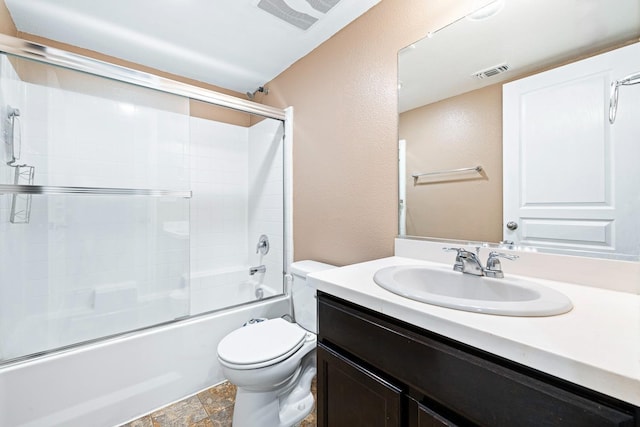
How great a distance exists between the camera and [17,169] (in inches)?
56.6

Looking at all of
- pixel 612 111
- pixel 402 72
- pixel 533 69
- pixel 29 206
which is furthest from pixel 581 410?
pixel 29 206

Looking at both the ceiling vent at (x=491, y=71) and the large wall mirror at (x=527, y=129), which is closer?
the large wall mirror at (x=527, y=129)

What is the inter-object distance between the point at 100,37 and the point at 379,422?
103 inches

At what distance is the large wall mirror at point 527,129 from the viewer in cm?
83

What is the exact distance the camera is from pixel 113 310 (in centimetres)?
172

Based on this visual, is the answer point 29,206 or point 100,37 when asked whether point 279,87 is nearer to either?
point 100,37

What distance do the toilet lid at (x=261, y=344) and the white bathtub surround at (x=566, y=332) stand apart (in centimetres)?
60

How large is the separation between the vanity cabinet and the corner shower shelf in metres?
1.40

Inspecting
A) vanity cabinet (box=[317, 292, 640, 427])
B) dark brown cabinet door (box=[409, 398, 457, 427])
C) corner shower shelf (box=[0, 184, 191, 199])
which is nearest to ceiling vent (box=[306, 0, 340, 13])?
corner shower shelf (box=[0, 184, 191, 199])

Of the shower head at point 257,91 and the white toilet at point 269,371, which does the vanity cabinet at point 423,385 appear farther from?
the shower head at point 257,91

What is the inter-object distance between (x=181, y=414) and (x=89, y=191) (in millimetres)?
1406

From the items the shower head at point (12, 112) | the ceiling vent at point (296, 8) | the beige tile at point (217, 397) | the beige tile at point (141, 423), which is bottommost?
the beige tile at point (141, 423)

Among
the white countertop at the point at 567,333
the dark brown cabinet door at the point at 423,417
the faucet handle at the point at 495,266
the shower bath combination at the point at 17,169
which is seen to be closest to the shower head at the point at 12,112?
the shower bath combination at the point at 17,169

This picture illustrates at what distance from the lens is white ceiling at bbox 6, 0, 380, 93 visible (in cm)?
151
